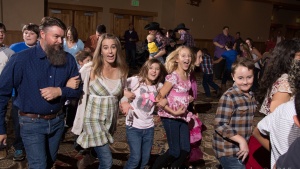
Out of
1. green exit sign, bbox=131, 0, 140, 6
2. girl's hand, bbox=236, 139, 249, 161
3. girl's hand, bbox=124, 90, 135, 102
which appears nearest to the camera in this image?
girl's hand, bbox=236, 139, 249, 161

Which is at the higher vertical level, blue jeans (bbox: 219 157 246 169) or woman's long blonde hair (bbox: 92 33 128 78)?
woman's long blonde hair (bbox: 92 33 128 78)

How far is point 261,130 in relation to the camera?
1901mm

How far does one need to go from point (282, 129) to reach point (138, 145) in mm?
1640

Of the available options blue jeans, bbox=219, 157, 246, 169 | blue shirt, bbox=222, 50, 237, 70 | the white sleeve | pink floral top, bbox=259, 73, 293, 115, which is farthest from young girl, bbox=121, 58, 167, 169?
blue shirt, bbox=222, 50, 237, 70

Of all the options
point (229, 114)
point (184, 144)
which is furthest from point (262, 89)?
point (184, 144)

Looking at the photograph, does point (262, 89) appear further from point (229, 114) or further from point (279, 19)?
point (279, 19)

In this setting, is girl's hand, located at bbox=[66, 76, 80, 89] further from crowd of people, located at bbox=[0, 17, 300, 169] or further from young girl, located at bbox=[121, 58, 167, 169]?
young girl, located at bbox=[121, 58, 167, 169]

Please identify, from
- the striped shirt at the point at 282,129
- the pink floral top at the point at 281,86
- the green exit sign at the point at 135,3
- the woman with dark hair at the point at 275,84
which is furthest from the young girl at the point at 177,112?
the green exit sign at the point at 135,3

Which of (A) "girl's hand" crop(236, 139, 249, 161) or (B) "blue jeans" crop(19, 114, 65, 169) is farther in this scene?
(B) "blue jeans" crop(19, 114, 65, 169)

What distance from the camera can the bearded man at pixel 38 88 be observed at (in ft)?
8.00

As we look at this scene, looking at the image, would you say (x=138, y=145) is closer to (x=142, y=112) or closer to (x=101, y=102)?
(x=142, y=112)

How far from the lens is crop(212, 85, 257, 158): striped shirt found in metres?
2.41

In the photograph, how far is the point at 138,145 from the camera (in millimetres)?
3027

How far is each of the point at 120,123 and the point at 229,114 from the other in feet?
11.4
